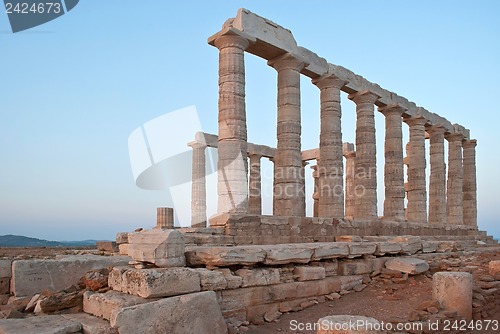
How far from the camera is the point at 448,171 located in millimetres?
28875

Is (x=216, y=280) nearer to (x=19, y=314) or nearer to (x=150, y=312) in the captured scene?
(x=150, y=312)

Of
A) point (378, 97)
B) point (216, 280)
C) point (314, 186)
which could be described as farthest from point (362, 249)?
point (314, 186)

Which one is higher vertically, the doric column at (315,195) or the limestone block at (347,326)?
the doric column at (315,195)

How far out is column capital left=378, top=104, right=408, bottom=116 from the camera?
Answer: 22266mm

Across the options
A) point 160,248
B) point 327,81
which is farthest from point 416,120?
point 160,248

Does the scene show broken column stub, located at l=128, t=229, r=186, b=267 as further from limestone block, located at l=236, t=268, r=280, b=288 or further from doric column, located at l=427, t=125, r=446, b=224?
doric column, located at l=427, t=125, r=446, b=224

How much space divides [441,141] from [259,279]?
22.7m

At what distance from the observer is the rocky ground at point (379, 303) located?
21.9 feet

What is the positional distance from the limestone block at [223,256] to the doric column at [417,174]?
59.4ft

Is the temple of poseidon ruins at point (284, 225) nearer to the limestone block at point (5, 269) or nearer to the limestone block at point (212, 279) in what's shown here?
the limestone block at point (212, 279)

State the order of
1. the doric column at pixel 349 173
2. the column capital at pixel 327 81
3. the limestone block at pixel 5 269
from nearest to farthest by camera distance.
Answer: the limestone block at pixel 5 269 → the column capital at pixel 327 81 → the doric column at pixel 349 173

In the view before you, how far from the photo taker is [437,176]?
26.6 m

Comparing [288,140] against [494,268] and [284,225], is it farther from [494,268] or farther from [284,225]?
[494,268]

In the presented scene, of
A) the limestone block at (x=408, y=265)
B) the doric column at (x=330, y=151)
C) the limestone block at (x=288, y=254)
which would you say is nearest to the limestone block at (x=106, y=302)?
the limestone block at (x=288, y=254)
